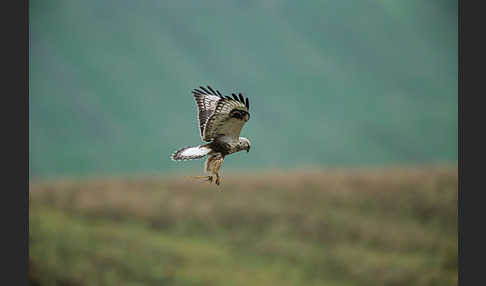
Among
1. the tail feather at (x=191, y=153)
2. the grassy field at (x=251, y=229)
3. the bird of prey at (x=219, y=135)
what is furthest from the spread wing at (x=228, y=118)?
the grassy field at (x=251, y=229)

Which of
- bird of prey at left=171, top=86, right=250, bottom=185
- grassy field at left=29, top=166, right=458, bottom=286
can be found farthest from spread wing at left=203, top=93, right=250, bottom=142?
grassy field at left=29, top=166, right=458, bottom=286

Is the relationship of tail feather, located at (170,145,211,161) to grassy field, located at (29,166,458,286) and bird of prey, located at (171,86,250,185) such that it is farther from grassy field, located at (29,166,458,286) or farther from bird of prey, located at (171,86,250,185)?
grassy field, located at (29,166,458,286)

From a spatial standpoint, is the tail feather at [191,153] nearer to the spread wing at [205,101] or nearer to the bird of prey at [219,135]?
the bird of prey at [219,135]

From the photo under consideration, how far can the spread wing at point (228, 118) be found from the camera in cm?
758

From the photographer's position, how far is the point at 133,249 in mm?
24094

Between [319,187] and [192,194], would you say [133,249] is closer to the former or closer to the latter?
[192,194]

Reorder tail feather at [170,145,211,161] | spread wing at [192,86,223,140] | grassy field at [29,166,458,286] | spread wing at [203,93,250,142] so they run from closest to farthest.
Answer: spread wing at [203,93,250,142] → tail feather at [170,145,211,161] → spread wing at [192,86,223,140] → grassy field at [29,166,458,286]

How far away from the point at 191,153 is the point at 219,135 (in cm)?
→ 45

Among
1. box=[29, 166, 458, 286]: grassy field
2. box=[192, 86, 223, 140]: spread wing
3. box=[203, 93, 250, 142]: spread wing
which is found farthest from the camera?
box=[29, 166, 458, 286]: grassy field

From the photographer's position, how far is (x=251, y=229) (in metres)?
25.0

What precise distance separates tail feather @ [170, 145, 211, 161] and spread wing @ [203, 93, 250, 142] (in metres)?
0.15

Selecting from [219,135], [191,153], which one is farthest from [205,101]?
→ [191,153]

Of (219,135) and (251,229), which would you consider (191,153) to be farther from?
(251,229)

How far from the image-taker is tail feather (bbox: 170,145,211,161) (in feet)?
25.3
